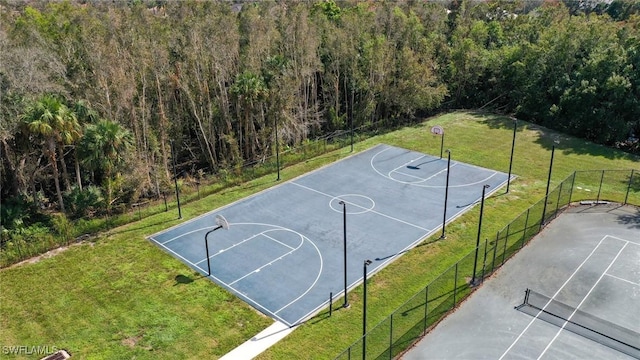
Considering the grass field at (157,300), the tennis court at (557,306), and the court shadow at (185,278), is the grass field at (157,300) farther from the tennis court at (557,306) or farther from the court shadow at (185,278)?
the tennis court at (557,306)

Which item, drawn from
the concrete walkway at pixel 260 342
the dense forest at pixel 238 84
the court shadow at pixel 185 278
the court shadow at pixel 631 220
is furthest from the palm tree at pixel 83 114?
the court shadow at pixel 631 220

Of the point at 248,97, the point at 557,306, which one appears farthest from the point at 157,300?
the point at 248,97

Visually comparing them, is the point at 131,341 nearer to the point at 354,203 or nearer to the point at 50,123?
the point at 50,123

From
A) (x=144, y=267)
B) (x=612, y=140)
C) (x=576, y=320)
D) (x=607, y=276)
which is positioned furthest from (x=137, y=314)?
(x=612, y=140)

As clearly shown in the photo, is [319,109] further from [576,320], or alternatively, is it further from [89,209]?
[576,320]

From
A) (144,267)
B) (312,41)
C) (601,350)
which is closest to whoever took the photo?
(601,350)

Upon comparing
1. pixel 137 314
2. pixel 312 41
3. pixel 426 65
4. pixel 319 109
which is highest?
pixel 312 41
